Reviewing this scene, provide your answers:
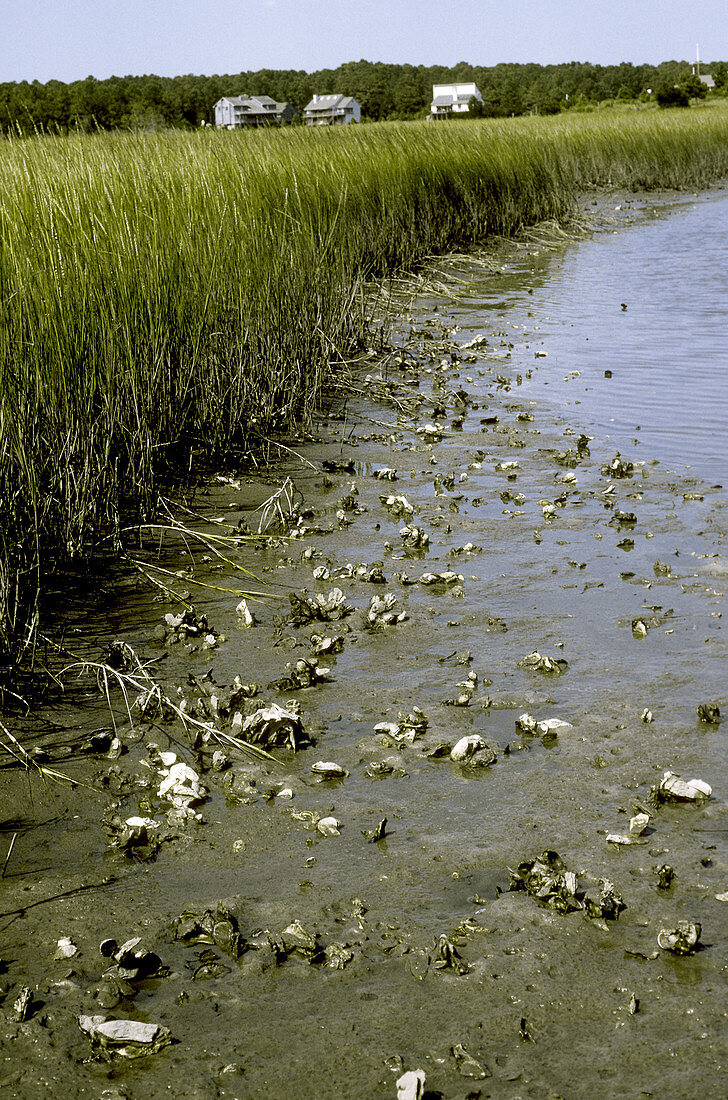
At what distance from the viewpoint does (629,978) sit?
271cm

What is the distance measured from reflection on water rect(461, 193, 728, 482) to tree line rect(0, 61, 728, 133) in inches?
198

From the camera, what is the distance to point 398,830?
11.2 feet

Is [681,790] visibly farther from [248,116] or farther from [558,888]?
[248,116]

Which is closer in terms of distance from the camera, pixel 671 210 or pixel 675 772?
pixel 675 772

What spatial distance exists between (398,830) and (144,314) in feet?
13.2

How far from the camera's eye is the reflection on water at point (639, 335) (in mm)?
8109

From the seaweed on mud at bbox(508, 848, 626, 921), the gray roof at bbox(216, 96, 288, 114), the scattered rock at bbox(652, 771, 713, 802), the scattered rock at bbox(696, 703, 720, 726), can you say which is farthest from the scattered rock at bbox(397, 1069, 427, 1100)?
A: the gray roof at bbox(216, 96, 288, 114)

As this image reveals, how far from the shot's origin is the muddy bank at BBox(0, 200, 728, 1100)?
253 cm

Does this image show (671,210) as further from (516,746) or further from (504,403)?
(516,746)

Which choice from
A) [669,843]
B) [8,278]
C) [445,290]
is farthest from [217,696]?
[445,290]

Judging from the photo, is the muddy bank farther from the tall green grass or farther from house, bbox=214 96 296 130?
house, bbox=214 96 296 130

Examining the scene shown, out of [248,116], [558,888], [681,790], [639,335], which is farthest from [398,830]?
[248,116]

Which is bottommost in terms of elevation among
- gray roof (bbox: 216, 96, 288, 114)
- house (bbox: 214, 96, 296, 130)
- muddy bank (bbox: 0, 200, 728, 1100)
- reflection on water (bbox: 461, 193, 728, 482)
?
muddy bank (bbox: 0, 200, 728, 1100)

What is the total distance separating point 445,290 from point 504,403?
5657mm
